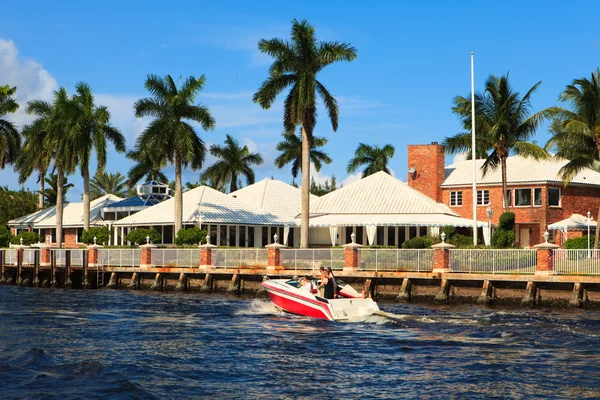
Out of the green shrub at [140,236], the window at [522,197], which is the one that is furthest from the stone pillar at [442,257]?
the green shrub at [140,236]

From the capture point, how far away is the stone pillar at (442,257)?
39.3m

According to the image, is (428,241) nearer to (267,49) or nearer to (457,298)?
(457,298)

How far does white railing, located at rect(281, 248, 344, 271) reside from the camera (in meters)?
42.6

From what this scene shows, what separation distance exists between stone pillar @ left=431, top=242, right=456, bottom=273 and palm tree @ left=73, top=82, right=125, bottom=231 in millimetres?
35548

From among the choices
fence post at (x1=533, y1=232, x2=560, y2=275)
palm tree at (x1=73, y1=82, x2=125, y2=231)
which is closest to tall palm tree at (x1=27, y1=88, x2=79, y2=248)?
palm tree at (x1=73, y1=82, x2=125, y2=231)

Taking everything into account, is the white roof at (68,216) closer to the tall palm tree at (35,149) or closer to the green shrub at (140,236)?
the tall palm tree at (35,149)

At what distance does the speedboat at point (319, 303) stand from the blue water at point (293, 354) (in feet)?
1.83

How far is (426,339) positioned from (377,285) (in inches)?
577

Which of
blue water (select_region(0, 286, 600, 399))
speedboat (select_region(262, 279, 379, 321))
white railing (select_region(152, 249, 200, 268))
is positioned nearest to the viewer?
blue water (select_region(0, 286, 600, 399))

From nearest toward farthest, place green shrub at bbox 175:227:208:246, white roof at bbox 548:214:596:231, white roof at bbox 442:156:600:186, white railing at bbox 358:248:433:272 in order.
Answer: white railing at bbox 358:248:433:272
green shrub at bbox 175:227:208:246
white roof at bbox 548:214:596:231
white roof at bbox 442:156:600:186

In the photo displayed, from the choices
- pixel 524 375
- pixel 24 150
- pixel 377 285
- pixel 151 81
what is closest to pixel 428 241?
pixel 377 285

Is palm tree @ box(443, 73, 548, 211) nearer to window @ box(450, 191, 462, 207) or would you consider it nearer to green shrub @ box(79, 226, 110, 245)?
window @ box(450, 191, 462, 207)

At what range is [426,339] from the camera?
86.3 feet

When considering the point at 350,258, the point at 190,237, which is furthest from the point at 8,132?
the point at 350,258
